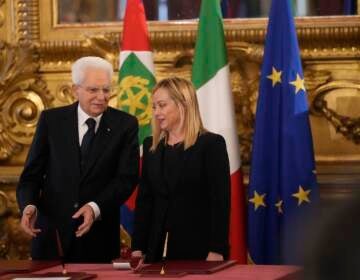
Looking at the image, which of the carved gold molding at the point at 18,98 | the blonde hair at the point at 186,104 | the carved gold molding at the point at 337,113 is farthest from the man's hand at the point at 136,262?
the carved gold molding at the point at 18,98

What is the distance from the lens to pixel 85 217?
329cm

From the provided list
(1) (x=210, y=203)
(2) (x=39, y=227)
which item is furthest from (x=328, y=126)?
(2) (x=39, y=227)

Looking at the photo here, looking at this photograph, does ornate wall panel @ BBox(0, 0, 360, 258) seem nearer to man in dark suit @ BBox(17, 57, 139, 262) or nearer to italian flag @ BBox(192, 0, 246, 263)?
italian flag @ BBox(192, 0, 246, 263)

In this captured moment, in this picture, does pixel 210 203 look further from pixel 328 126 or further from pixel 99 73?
pixel 328 126

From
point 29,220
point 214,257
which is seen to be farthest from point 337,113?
point 29,220

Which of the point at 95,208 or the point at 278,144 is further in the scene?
the point at 278,144

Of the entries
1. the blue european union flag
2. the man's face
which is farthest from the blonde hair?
the blue european union flag

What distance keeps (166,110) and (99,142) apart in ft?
1.32

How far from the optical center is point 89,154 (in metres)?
3.52

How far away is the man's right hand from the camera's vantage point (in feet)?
10.9

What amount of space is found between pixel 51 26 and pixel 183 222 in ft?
7.41

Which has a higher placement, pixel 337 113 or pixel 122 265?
pixel 337 113

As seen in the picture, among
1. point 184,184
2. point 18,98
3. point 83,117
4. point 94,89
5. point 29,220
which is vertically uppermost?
point 18,98

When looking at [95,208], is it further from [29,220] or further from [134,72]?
[134,72]
